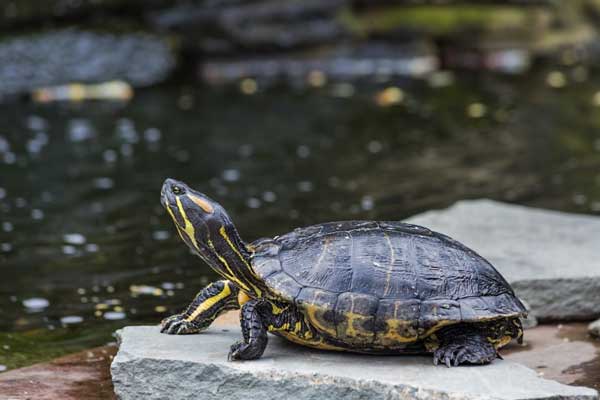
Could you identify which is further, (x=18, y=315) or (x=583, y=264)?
(x=18, y=315)

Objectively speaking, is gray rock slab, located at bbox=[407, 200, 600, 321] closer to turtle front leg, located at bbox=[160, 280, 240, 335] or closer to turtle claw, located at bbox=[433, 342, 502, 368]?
turtle claw, located at bbox=[433, 342, 502, 368]

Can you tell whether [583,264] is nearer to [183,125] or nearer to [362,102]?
[183,125]

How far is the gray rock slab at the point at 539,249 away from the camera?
541cm

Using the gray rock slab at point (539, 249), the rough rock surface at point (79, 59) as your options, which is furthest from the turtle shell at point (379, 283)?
the rough rock surface at point (79, 59)

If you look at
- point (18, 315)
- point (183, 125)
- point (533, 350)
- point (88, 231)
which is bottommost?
point (533, 350)

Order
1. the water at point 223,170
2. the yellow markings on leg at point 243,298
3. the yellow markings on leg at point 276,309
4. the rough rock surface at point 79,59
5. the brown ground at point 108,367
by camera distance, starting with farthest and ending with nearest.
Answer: the rough rock surface at point 79,59 → the water at point 223,170 → the brown ground at point 108,367 → the yellow markings on leg at point 243,298 → the yellow markings on leg at point 276,309

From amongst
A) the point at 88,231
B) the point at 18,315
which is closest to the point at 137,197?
the point at 88,231

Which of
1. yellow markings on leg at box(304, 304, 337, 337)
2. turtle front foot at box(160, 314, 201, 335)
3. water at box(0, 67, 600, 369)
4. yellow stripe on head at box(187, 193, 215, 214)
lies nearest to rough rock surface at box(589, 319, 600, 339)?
yellow markings on leg at box(304, 304, 337, 337)

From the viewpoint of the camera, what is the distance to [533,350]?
500 centimetres

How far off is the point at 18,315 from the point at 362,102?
8911mm

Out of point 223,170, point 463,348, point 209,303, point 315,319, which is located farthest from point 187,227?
point 223,170

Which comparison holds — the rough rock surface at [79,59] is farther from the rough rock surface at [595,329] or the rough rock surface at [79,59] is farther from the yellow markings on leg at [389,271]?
the yellow markings on leg at [389,271]

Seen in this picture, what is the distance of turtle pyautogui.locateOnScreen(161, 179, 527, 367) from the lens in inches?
158

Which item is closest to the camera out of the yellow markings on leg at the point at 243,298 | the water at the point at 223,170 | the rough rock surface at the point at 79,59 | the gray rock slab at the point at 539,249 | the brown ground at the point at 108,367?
the yellow markings on leg at the point at 243,298
